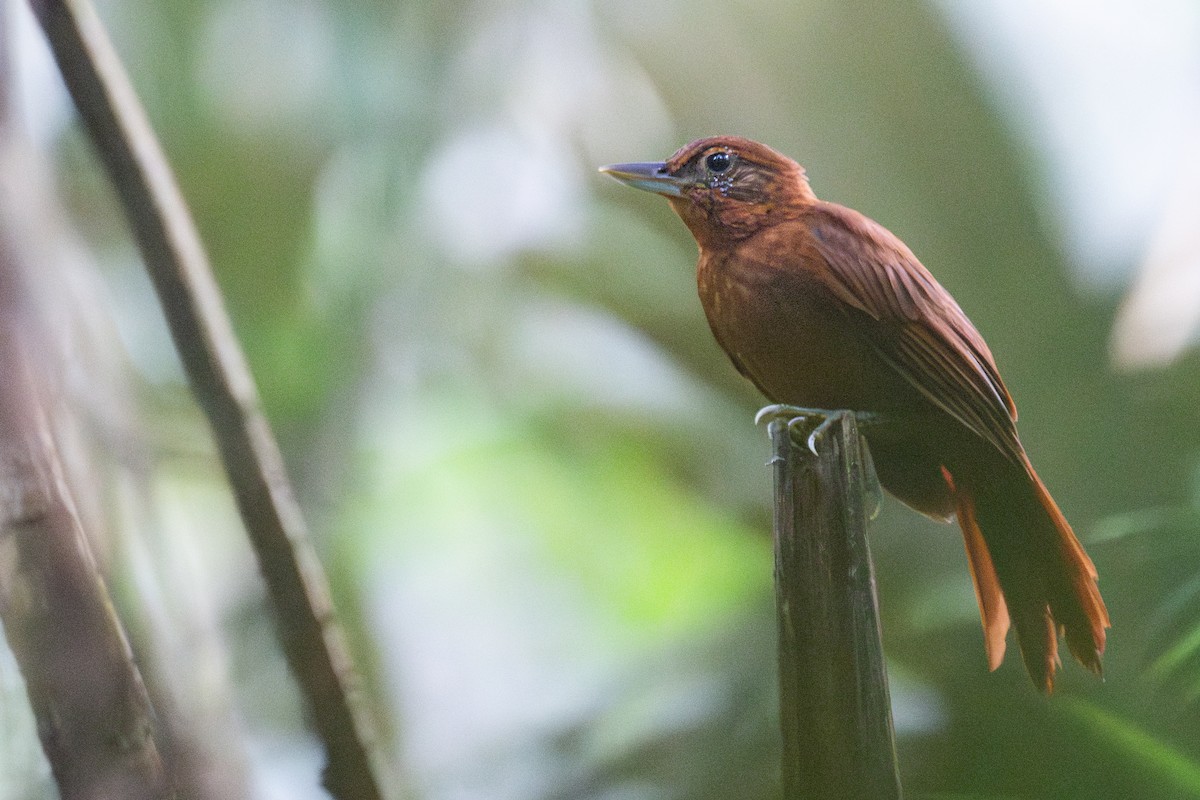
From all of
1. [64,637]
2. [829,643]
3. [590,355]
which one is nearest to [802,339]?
[829,643]

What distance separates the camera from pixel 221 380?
1.43 m

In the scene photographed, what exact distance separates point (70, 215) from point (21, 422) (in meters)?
0.34

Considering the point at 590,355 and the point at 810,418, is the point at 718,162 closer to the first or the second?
the point at 810,418

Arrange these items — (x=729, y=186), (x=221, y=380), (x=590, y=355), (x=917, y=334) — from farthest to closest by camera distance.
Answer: (x=590, y=355), (x=221, y=380), (x=729, y=186), (x=917, y=334)

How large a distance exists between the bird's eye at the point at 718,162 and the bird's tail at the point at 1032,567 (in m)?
0.47

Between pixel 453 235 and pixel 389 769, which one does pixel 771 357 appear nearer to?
pixel 453 235

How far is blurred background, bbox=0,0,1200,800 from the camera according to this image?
143 centimetres

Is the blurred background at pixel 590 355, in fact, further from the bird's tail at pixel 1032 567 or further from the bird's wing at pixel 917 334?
the bird's wing at pixel 917 334

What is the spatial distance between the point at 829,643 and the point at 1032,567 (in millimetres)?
363

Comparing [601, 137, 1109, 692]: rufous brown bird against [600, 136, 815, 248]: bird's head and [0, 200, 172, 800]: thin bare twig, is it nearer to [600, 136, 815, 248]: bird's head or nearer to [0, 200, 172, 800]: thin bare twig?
[600, 136, 815, 248]: bird's head

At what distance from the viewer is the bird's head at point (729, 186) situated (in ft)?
4.21

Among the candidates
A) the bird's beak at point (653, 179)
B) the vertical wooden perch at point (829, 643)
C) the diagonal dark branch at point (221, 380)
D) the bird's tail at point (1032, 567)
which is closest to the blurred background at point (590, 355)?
the diagonal dark branch at point (221, 380)

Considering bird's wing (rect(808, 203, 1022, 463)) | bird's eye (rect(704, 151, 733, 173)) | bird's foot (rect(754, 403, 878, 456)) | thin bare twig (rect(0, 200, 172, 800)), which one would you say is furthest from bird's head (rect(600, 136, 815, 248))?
thin bare twig (rect(0, 200, 172, 800))

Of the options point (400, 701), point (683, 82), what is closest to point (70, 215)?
point (400, 701)
